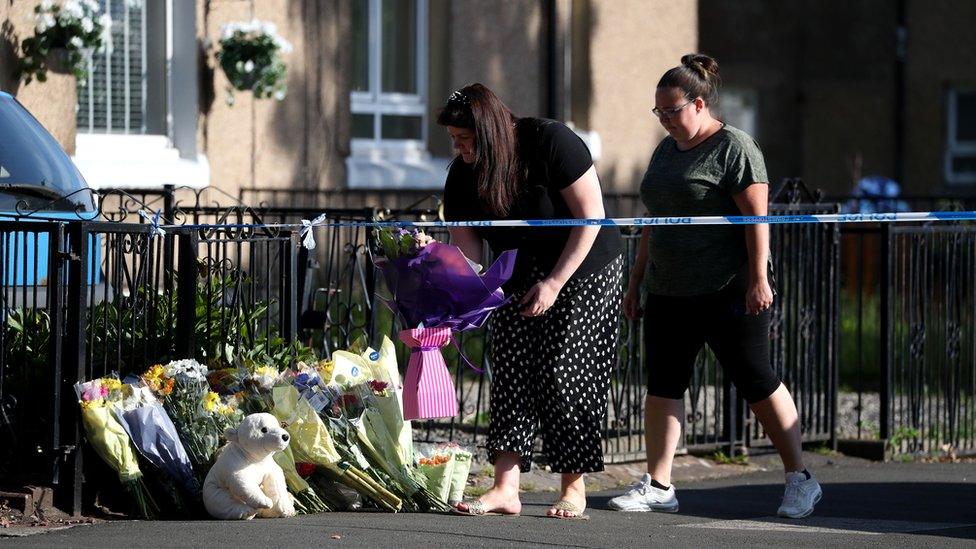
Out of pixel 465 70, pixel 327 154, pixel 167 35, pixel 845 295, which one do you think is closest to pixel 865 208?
pixel 845 295

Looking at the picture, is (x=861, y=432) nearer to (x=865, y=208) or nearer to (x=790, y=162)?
(x=865, y=208)

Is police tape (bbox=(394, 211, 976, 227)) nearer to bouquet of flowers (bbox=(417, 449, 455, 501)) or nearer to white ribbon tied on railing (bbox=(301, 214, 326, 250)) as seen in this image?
white ribbon tied on railing (bbox=(301, 214, 326, 250))

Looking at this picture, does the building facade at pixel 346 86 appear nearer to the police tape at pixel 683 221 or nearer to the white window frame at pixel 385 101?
the white window frame at pixel 385 101

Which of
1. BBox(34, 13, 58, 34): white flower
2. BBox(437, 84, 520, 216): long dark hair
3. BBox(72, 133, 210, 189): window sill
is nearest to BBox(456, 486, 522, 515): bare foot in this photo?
BBox(437, 84, 520, 216): long dark hair

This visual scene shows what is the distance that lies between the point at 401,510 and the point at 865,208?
10143 mm

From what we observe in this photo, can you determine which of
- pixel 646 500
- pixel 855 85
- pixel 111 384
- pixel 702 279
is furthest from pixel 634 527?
pixel 855 85

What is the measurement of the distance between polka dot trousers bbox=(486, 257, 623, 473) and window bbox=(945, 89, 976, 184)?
741 inches

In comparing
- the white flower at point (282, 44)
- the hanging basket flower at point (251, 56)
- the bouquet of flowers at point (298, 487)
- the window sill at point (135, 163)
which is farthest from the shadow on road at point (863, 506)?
the white flower at point (282, 44)

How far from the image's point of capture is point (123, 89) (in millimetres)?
11656

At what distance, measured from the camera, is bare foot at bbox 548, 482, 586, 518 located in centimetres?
618

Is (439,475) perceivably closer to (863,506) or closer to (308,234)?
(308,234)

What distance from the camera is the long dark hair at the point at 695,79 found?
20.7ft

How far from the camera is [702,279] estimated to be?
6.41 meters

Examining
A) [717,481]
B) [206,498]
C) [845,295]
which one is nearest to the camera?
[206,498]
